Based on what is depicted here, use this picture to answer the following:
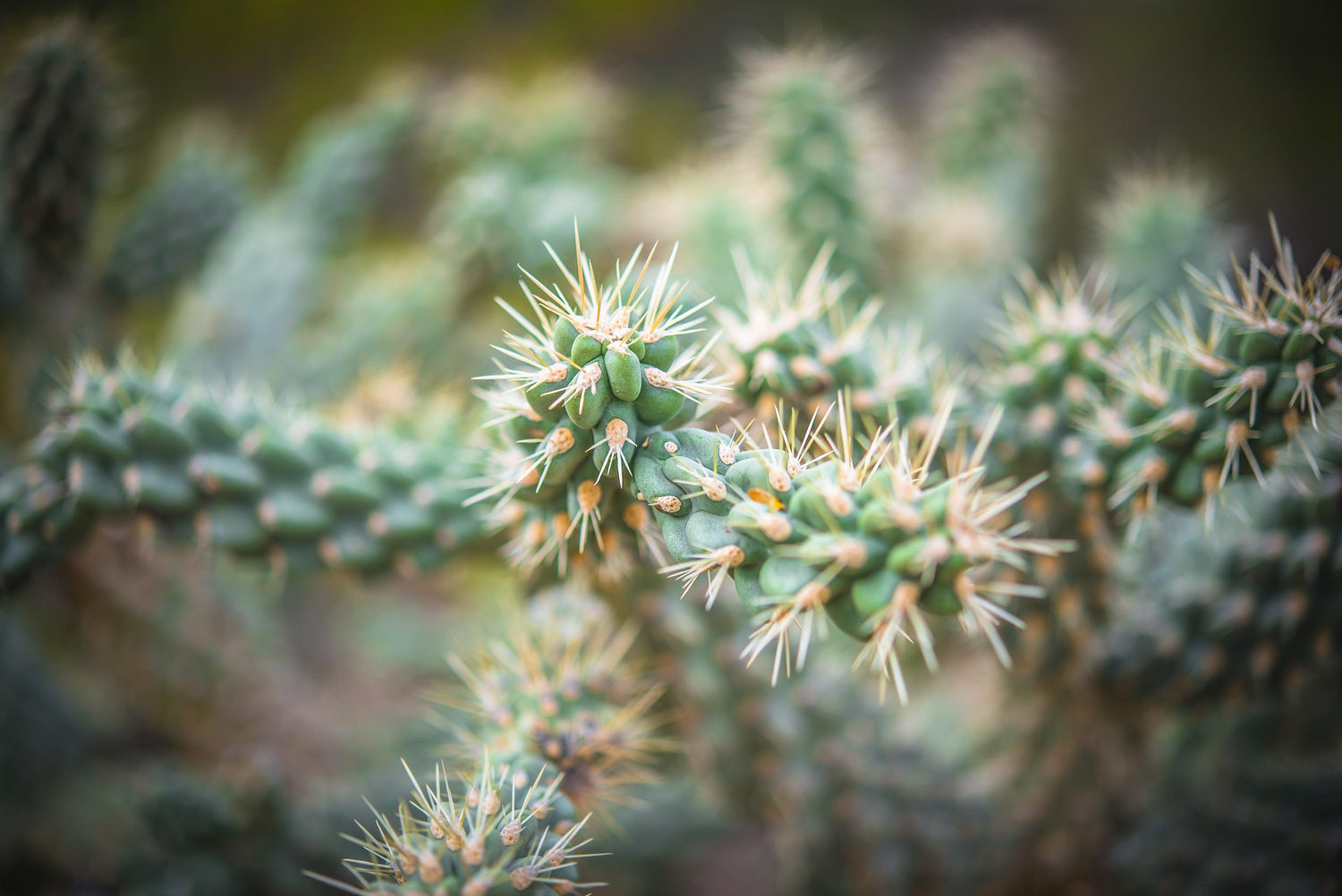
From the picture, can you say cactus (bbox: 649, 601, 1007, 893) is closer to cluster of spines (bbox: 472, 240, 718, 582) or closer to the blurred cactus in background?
the blurred cactus in background

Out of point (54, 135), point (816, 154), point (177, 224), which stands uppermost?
point (177, 224)

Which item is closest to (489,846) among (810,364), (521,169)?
(810,364)

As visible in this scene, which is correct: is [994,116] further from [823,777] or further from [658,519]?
[658,519]

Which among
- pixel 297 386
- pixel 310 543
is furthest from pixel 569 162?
pixel 310 543

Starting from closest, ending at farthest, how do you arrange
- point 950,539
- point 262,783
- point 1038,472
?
point 950,539 < point 1038,472 < point 262,783

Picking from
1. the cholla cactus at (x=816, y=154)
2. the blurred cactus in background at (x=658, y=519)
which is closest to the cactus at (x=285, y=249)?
the blurred cactus in background at (x=658, y=519)

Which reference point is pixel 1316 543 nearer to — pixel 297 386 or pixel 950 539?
pixel 950 539
